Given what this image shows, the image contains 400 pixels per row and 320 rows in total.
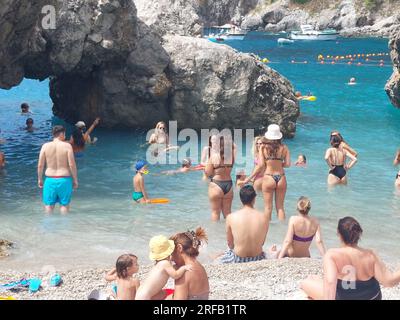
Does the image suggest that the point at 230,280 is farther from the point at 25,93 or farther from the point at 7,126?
the point at 25,93

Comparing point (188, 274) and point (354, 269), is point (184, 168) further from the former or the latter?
point (354, 269)

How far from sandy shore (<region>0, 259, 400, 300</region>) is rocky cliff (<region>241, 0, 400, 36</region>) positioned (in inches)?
3039

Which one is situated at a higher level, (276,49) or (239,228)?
(276,49)

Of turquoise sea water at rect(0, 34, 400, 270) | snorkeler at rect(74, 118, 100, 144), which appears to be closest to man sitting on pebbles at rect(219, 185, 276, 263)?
turquoise sea water at rect(0, 34, 400, 270)

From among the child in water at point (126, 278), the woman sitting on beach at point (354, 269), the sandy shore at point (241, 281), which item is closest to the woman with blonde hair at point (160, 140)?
the sandy shore at point (241, 281)

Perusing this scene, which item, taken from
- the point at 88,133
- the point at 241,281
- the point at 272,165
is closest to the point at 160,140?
the point at 88,133

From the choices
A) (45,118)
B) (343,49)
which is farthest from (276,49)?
(45,118)

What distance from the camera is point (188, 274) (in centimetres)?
662

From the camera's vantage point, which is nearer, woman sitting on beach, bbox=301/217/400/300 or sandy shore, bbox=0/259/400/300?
woman sitting on beach, bbox=301/217/400/300

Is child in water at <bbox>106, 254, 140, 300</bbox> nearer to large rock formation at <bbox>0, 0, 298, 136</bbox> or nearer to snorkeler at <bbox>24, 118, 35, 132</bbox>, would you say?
large rock formation at <bbox>0, 0, 298, 136</bbox>

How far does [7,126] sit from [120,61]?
517 centimetres

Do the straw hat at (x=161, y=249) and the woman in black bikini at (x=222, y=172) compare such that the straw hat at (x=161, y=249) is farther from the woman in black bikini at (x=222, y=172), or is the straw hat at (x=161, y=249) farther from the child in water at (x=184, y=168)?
the child in water at (x=184, y=168)

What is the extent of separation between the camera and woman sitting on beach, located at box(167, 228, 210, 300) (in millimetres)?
6617
